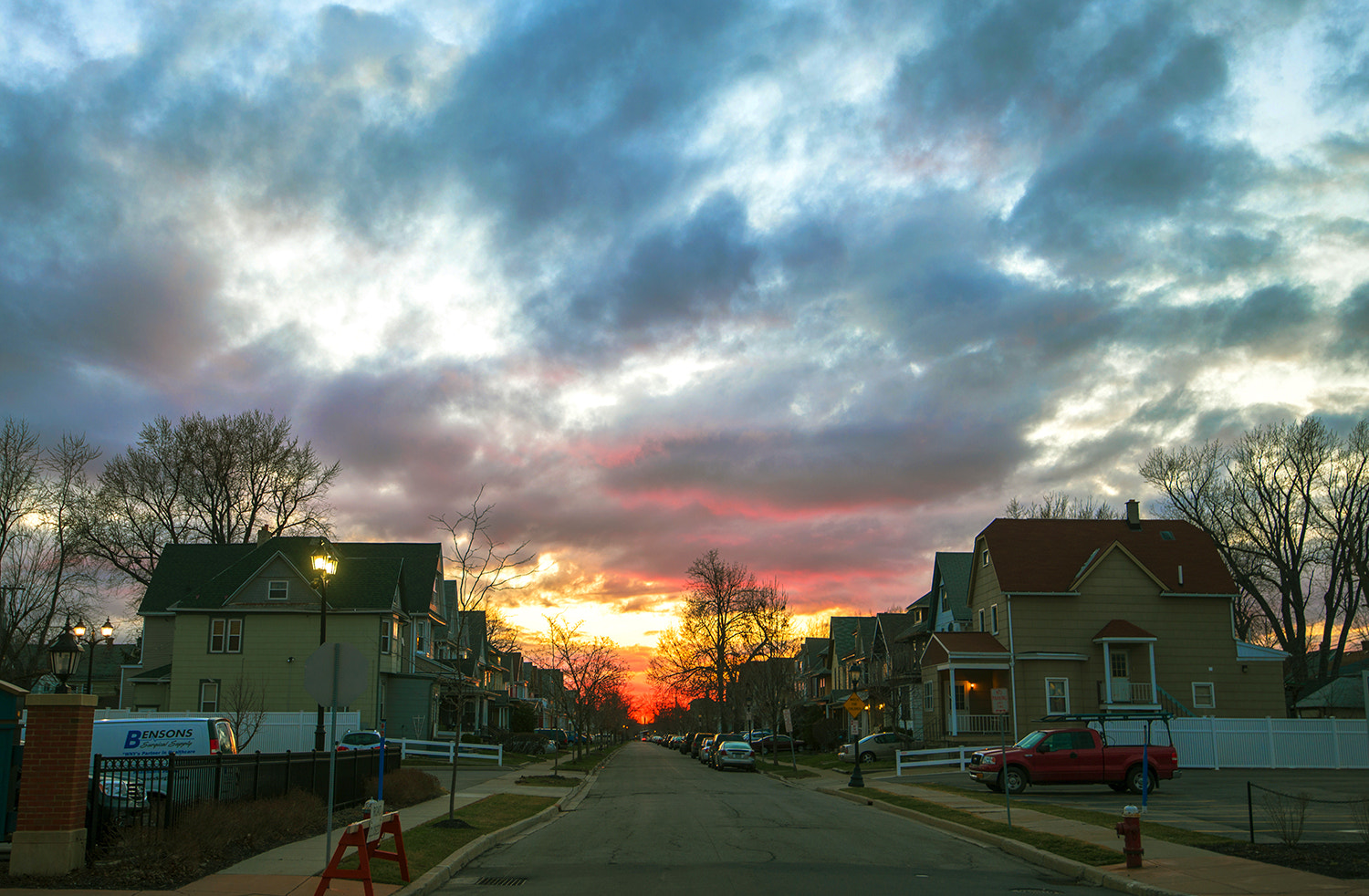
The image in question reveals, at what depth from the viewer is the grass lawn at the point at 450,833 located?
1294 cm

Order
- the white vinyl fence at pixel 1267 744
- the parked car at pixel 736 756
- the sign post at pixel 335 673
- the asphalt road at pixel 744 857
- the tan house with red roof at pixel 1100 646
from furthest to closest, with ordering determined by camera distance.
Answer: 1. the parked car at pixel 736 756
2. the tan house with red roof at pixel 1100 646
3. the white vinyl fence at pixel 1267 744
4. the asphalt road at pixel 744 857
5. the sign post at pixel 335 673

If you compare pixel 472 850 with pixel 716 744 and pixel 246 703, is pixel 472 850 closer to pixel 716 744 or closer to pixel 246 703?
pixel 246 703

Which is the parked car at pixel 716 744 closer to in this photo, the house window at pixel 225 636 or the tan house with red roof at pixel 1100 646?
the tan house with red roof at pixel 1100 646

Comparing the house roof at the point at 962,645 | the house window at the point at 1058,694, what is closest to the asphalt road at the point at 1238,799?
the house roof at the point at 962,645

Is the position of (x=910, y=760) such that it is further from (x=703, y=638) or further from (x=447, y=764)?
(x=703, y=638)

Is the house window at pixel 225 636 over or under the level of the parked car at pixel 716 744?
over

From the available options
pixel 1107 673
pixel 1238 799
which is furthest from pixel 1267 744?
pixel 1238 799

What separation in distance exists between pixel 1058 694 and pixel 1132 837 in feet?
105

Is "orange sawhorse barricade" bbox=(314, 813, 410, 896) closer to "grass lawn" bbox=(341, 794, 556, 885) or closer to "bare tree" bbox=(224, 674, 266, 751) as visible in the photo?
"grass lawn" bbox=(341, 794, 556, 885)

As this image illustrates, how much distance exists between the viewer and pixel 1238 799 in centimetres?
2378

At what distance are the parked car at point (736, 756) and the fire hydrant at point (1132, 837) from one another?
3339 centimetres

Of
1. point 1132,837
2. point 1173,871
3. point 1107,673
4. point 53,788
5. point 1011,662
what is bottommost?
point 1173,871

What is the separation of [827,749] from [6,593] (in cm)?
4545

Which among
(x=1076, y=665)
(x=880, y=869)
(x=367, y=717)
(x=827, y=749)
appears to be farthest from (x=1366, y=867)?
(x=827, y=749)
